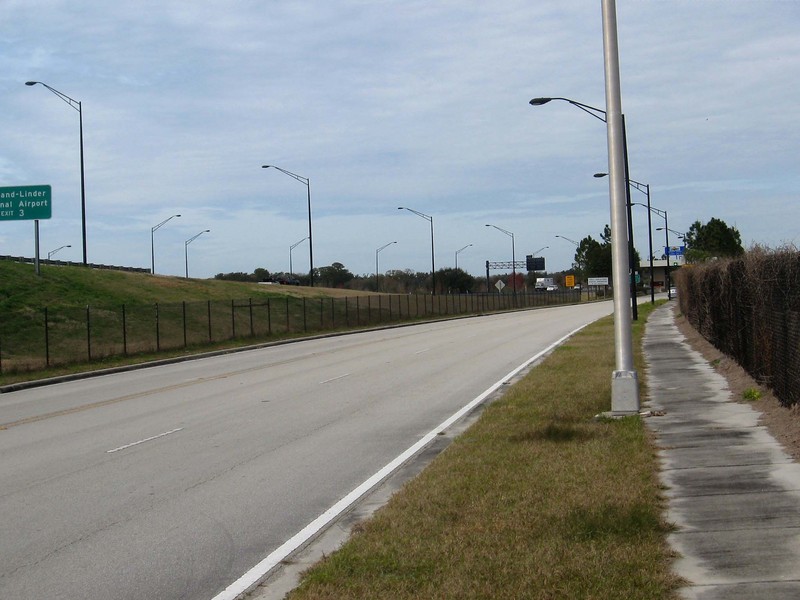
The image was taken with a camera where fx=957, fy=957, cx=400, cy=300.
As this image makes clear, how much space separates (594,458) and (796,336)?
3.63m

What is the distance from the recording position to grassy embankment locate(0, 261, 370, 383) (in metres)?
36.4

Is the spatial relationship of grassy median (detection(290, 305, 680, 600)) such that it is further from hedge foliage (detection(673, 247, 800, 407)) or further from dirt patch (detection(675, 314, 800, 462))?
hedge foliage (detection(673, 247, 800, 407))

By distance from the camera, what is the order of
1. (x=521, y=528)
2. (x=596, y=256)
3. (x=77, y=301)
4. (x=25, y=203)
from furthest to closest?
1. (x=596, y=256)
2. (x=77, y=301)
3. (x=25, y=203)
4. (x=521, y=528)

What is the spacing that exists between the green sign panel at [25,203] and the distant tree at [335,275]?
145189mm

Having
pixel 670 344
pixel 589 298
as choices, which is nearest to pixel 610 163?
pixel 670 344

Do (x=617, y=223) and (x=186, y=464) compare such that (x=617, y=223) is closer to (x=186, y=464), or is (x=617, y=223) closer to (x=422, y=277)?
(x=186, y=464)

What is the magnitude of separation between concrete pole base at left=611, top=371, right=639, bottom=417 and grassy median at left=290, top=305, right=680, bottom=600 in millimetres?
1004

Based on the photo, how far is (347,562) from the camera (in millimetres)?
6703

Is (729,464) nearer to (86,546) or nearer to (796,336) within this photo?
(796,336)

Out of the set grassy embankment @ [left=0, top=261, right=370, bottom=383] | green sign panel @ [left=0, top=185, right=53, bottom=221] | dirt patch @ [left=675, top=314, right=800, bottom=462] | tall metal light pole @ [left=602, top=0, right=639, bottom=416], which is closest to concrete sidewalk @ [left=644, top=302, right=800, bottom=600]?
dirt patch @ [left=675, top=314, right=800, bottom=462]

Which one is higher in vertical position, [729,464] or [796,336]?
[796,336]

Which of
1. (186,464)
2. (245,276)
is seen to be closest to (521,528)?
(186,464)

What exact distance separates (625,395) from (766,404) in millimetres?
2064

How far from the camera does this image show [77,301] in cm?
5250
